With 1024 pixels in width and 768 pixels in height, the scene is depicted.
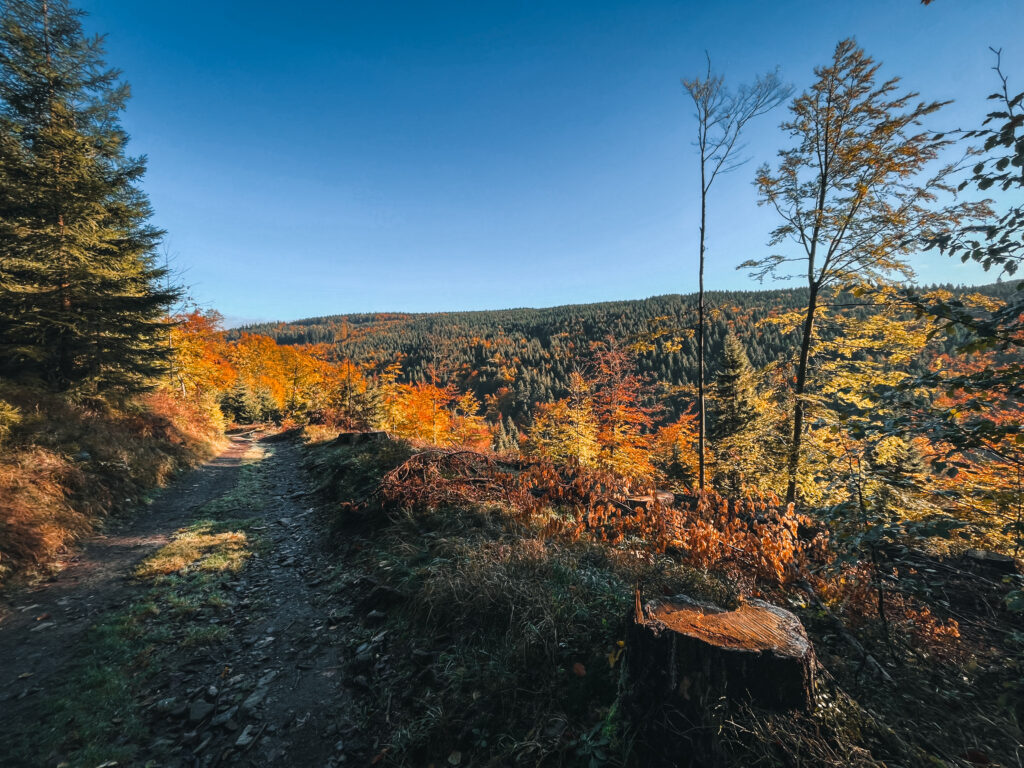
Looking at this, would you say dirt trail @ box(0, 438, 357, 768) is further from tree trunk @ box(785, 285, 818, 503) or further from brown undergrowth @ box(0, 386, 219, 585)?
tree trunk @ box(785, 285, 818, 503)

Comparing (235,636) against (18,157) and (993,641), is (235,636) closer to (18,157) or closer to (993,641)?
(993,641)

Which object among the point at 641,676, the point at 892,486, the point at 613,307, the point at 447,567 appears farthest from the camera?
the point at 613,307

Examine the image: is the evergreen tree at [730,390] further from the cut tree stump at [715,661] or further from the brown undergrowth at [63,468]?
the brown undergrowth at [63,468]

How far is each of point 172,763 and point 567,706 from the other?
10.1 ft

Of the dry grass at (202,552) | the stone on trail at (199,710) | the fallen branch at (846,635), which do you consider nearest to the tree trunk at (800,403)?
the fallen branch at (846,635)

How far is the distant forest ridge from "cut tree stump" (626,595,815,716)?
2479 inches

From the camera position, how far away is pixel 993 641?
11.6ft

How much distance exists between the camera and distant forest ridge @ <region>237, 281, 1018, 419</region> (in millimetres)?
95062

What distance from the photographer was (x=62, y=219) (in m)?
9.95

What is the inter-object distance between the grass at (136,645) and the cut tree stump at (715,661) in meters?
3.99

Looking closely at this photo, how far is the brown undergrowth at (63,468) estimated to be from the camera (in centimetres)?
576

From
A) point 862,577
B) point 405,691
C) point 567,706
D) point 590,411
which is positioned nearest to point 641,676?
point 567,706

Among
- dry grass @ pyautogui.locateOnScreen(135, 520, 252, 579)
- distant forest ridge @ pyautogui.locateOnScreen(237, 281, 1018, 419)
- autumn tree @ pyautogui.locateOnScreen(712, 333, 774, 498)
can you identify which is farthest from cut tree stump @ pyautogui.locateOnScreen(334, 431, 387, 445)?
distant forest ridge @ pyautogui.locateOnScreen(237, 281, 1018, 419)

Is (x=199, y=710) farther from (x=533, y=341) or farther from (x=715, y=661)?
(x=533, y=341)
